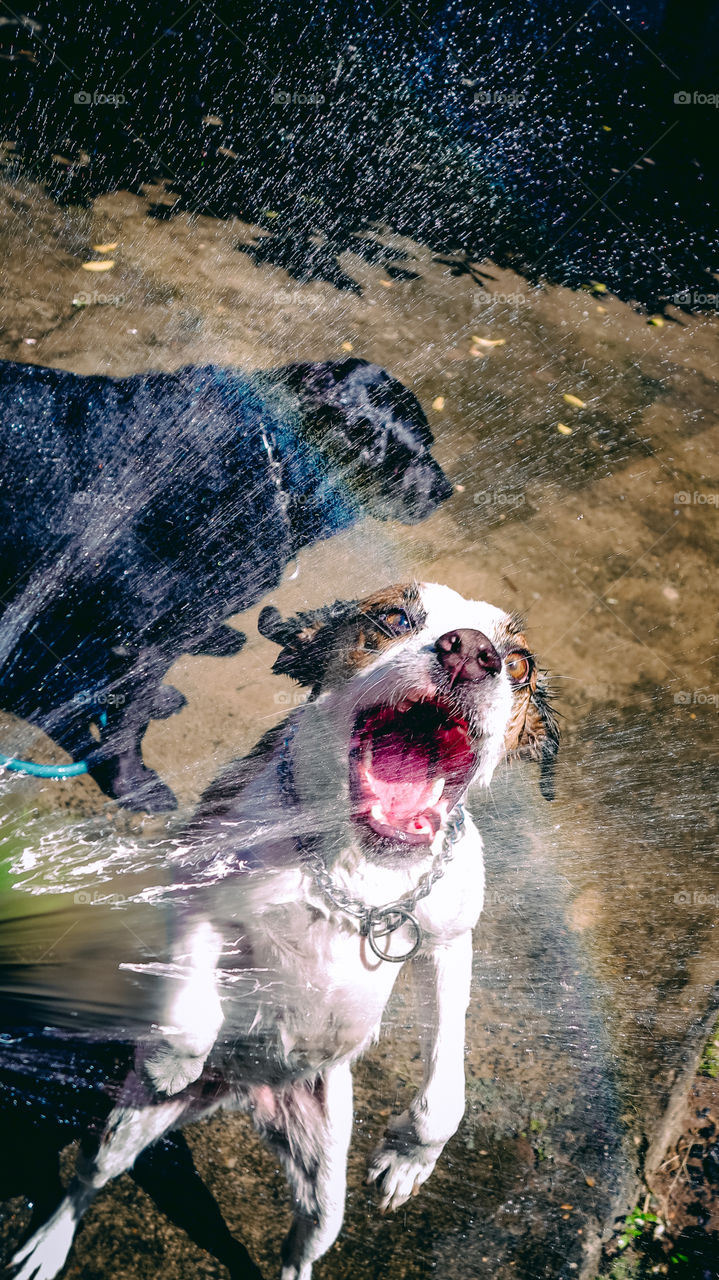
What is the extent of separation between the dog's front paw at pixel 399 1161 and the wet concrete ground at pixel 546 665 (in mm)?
73

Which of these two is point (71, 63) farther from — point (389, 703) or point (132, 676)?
point (389, 703)

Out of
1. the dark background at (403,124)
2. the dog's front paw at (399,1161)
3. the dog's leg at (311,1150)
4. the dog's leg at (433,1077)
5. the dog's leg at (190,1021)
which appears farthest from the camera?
the dark background at (403,124)

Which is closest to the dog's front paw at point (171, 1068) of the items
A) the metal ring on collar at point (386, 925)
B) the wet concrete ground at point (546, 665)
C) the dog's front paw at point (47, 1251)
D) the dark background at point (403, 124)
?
the wet concrete ground at point (546, 665)

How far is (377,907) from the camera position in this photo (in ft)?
9.57

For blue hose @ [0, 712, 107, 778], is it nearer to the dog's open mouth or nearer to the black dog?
the black dog

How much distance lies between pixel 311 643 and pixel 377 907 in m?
0.98

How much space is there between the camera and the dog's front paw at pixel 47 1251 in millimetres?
3006

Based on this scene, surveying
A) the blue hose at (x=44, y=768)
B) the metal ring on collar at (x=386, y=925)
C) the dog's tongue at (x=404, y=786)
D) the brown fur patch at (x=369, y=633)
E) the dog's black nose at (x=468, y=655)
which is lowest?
the blue hose at (x=44, y=768)

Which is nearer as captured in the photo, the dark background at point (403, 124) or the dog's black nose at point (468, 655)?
the dog's black nose at point (468, 655)

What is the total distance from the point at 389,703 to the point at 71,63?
8476 millimetres

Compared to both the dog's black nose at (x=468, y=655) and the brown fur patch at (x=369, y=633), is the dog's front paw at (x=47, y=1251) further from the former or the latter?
the dog's black nose at (x=468, y=655)

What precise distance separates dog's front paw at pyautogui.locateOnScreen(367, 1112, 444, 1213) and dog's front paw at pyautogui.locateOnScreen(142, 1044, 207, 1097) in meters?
0.87

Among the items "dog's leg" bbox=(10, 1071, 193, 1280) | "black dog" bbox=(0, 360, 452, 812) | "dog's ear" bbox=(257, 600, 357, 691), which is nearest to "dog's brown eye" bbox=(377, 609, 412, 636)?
"dog's ear" bbox=(257, 600, 357, 691)

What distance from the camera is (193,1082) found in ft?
10.2
